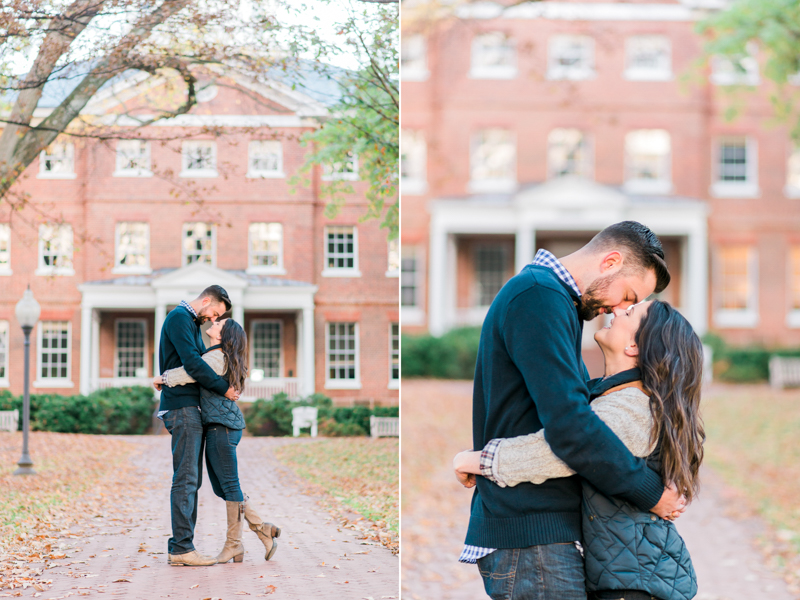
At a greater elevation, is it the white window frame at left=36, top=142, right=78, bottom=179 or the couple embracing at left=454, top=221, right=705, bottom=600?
the white window frame at left=36, top=142, right=78, bottom=179

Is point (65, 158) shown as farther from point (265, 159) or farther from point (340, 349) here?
point (340, 349)

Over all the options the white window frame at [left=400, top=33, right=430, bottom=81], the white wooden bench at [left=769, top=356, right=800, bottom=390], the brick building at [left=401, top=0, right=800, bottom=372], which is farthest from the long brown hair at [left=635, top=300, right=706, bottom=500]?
the white window frame at [left=400, top=33, right=430, bottom=81]

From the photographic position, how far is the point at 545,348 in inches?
86.6

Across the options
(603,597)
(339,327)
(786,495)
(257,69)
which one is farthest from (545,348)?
(786,495)

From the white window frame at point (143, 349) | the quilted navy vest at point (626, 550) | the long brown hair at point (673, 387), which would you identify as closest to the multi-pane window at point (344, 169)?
the white window frame at point (143, 349)

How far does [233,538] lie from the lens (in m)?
3.79

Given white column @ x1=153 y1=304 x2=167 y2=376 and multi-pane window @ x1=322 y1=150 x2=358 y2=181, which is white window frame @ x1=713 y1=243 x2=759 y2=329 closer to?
multi-pane window @ x1=322 y1=150 x2=358 y2=181

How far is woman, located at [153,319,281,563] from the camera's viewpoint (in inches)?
148

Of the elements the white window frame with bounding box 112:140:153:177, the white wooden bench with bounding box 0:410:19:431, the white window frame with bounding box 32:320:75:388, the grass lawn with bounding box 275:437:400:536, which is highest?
the white window frame with bounding box 112:140:153:177

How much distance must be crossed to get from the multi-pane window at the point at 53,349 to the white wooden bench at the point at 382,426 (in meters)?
1.53

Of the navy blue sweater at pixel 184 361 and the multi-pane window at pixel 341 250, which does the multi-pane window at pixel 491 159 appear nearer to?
the multi-pane window at pixel 341 250

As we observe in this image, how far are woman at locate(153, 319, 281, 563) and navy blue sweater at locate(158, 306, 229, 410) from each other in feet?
0.10

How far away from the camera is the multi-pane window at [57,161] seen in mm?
3904

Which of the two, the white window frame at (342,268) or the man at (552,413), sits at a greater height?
the white window frame at (342,268)
